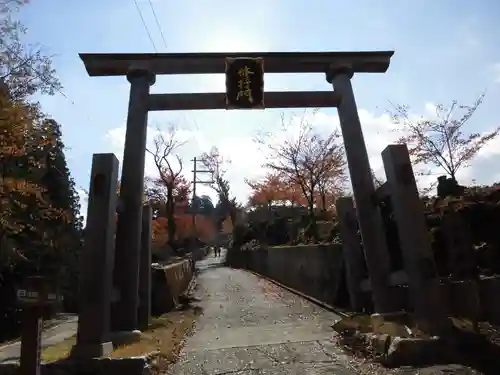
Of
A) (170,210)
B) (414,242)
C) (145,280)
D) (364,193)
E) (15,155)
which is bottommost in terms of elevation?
(145,280)

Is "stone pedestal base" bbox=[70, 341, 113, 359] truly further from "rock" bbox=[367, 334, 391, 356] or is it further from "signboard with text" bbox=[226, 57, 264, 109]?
"signboard with text" bbox=[226, 57, 264, 109]

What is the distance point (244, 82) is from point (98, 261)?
484 cm

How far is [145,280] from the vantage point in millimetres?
10156

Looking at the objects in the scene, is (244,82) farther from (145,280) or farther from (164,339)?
(164,339)

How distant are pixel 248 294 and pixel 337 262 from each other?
21.0 feet

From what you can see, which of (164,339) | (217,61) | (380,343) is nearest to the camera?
(380,343)

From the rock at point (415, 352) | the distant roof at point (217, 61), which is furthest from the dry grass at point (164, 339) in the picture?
the distant roof at point (217, 61)

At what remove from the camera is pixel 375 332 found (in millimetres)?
7754

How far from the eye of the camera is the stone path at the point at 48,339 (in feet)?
36.8

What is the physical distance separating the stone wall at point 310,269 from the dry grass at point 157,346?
4.65 m

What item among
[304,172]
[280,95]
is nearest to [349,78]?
[280,95]

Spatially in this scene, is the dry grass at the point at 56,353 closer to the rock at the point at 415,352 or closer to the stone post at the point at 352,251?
the rock at the point at 415,352

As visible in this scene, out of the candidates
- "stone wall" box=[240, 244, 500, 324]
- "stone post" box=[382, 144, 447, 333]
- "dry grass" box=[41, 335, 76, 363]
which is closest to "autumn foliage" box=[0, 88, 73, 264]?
"dry grass" box=[41, 335, 76, 363]

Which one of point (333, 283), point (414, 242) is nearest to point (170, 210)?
point (333, 283)
